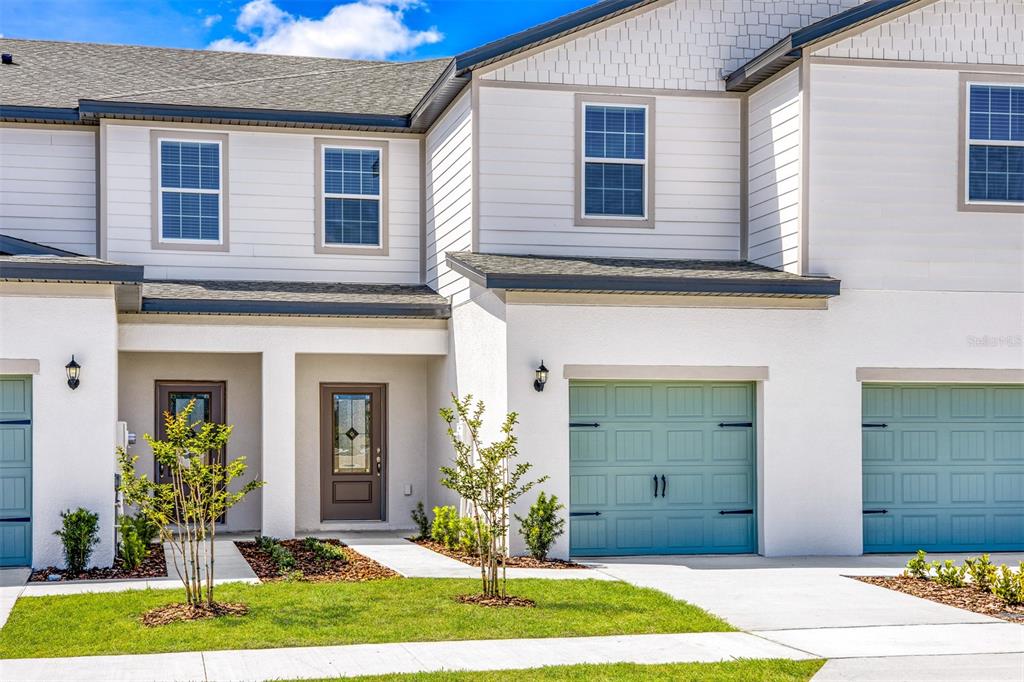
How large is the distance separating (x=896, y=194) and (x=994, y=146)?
1.49 meters

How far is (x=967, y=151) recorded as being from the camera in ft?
51.7

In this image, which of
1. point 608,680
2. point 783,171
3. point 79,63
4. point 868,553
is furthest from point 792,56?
point 79,63

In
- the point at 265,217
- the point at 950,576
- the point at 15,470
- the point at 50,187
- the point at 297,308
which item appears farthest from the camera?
the point at 265,217

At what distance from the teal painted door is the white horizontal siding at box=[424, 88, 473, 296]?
560 centimetres

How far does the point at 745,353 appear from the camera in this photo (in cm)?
1521

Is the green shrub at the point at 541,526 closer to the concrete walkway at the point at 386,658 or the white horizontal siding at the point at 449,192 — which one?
the white horizontal siding at the point at 449,192

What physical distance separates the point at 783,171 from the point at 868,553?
4926 millimetres

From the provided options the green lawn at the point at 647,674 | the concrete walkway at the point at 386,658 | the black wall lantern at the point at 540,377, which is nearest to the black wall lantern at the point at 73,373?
the black wall lantern at the point at 540,377

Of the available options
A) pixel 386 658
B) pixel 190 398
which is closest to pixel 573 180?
pixel 190 398

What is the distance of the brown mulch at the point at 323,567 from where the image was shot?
512 inches

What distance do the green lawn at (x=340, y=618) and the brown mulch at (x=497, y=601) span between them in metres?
0.12

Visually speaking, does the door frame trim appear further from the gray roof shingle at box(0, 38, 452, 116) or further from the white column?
the gray roof shingle at box(0, 38, 452, 116)

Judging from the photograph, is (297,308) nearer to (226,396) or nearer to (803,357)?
(226,396)

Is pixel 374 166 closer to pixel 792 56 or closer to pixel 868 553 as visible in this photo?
pixel 792 56
